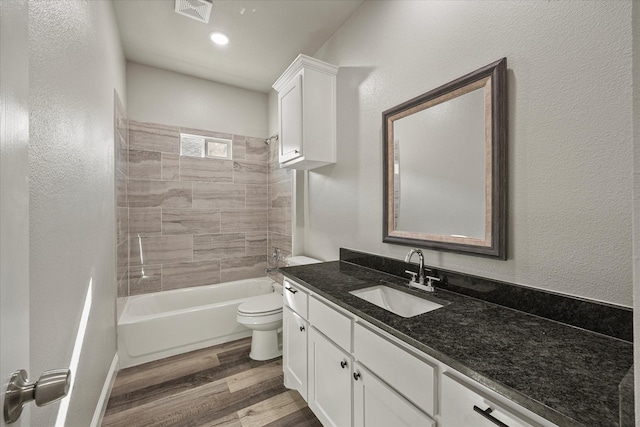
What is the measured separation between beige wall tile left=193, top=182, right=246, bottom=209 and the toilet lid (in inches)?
51.3

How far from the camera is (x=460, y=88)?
Answer: 135cm

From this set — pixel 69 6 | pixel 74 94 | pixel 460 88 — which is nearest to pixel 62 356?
pixel 74 94

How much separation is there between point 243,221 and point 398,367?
282 centimetres

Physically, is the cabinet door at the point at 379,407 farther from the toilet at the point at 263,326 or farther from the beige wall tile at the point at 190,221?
the beige wall tile at the point at 190,221

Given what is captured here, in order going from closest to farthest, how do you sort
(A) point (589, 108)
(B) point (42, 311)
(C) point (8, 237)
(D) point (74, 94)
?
(C) point (8, 237), (B) point (42, 311), (A) point (589, 108), (D) point (74, 94)

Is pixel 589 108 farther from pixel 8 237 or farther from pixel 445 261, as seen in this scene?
pixel 8 237

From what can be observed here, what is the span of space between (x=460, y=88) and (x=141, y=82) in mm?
3093

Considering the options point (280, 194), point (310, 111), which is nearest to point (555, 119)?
point (310, 111)

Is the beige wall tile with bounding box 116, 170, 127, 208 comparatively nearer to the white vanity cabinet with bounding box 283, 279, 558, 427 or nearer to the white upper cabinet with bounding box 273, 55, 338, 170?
the white upper cabinet with bounding box 273, 55, 338, 170

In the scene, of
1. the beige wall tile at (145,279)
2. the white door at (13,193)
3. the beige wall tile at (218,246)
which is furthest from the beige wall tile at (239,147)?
the white door at (13,193)

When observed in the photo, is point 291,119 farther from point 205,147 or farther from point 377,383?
point 377,383

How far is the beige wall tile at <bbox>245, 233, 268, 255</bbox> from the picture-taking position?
3.50m

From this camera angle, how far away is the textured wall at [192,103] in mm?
2871

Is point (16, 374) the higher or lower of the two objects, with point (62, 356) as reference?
higher
